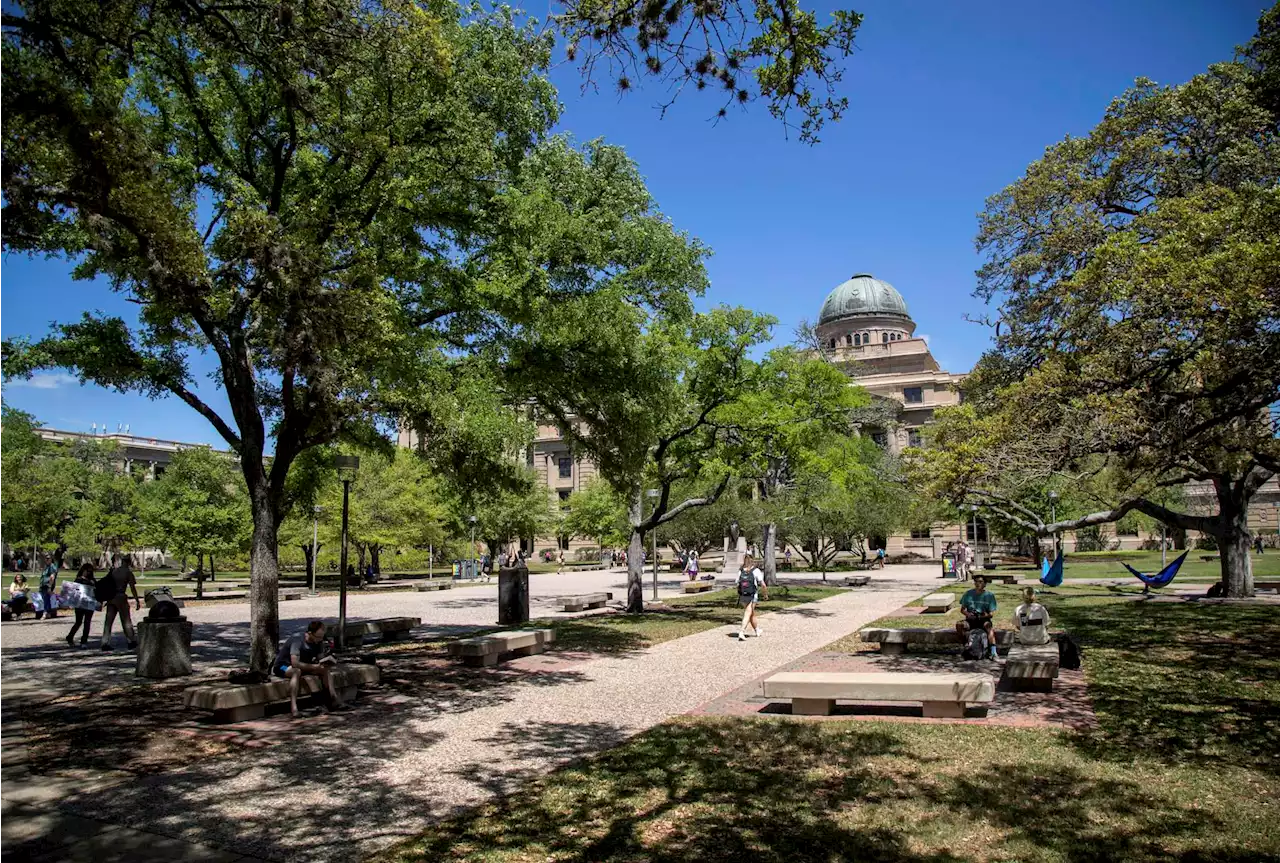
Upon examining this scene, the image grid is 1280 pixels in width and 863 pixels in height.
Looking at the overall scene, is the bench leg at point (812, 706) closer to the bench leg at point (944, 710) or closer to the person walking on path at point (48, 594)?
the bench leg at point (944, 710)

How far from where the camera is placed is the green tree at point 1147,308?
10.7 meters

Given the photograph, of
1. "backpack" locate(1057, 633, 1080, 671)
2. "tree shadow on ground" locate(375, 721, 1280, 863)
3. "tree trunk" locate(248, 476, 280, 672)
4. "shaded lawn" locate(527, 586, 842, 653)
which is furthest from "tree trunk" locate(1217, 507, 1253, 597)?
"tree trunk" locate(248, 476, 280, 672)

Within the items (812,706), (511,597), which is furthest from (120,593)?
(812,706)

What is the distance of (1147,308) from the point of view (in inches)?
453

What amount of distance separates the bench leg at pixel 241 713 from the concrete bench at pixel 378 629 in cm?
712

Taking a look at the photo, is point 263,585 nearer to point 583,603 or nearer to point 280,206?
point 280,206

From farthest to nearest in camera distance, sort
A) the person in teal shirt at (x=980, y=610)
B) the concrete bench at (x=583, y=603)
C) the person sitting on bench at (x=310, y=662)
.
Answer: the concrete bench at (x=583, y=603)
the person in teal shirt at (x=980, y=610)
the person sitting on bench at (x=310, y=662)

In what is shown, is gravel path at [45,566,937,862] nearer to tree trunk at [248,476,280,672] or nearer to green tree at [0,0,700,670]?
tree trunk at [248,476,280,672]

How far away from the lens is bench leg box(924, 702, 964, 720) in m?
9.36

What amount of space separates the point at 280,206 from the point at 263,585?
557 cm

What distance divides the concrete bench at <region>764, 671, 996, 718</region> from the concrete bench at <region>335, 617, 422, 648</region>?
398 inches

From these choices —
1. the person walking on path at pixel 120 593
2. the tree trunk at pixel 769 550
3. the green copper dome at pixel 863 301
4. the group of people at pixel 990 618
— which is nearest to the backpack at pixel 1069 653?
the group of people at pixel 990 618

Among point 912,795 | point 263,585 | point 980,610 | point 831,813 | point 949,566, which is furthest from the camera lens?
point 949,566

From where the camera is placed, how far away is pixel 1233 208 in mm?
11492
